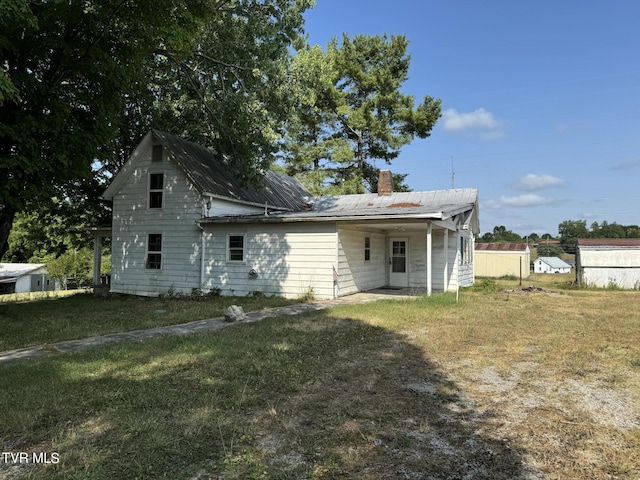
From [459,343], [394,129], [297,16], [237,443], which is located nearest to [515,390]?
[459,343]

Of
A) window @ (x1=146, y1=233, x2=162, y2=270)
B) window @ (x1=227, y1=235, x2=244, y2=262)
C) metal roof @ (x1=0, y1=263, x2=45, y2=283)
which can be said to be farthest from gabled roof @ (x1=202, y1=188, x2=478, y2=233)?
metal roof @ (x1=0, y1=263, x2=45, y2=283)

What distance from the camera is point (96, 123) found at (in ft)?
33.1

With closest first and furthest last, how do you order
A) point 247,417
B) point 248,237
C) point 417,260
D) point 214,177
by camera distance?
point 247,417, point 248,237, point 214,177, point 417,260

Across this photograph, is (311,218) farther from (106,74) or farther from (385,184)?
(385,184)

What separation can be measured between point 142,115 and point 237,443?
58.3 feet

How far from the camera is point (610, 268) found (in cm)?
1814

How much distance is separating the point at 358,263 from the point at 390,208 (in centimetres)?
230

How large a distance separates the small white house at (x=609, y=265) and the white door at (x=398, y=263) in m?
8.11

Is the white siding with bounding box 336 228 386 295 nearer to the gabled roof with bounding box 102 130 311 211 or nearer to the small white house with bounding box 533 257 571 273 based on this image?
the gabled roof with bounding box 102 130 311 211

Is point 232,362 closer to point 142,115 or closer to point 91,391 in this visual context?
point 91,391

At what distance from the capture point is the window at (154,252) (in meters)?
15.6

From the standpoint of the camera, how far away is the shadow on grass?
9.52 feet

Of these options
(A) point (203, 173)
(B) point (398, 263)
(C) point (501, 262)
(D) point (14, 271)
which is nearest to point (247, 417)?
(A) point (203, 173)

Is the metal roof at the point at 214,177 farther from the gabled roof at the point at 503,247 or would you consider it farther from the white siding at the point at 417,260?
the gabled roof at the point at 503,247
